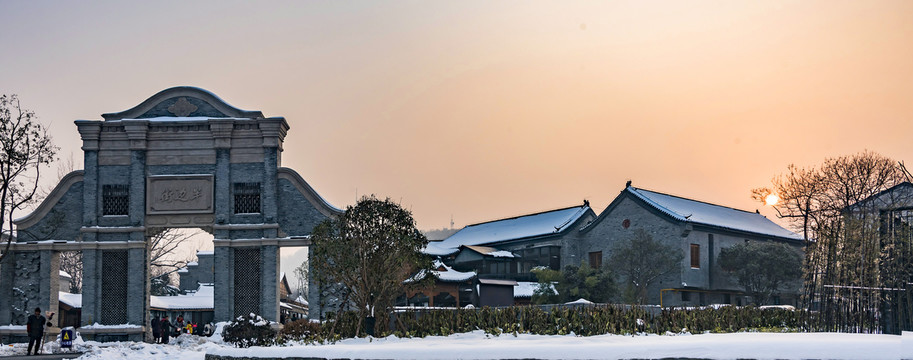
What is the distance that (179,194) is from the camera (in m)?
30.4

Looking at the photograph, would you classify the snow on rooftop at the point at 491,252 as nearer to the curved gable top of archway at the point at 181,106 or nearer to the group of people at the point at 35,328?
the curved gable top of archway at the point at 181,106

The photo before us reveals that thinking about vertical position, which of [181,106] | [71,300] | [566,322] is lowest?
[71,300]

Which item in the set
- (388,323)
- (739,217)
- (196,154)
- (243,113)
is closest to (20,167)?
(196,154)

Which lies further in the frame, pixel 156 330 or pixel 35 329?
pixel 156 330

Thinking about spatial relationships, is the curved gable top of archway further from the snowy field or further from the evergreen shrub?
the snowy field

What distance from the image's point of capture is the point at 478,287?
142 feet

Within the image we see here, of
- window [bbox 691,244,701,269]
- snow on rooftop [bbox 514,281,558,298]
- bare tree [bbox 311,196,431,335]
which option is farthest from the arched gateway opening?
window [bbox 691,244,701,269]

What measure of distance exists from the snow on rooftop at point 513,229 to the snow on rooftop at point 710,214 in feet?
17.6

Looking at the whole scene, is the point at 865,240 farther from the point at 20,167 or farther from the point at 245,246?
the point at 20,167

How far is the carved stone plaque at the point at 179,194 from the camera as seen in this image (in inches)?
1191

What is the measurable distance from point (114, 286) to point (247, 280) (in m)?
5.03

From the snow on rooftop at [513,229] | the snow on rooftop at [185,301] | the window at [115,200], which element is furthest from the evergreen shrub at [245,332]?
the snow on rooftop at [513,229]

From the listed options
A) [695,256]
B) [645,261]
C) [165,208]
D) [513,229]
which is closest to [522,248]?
[513,229]

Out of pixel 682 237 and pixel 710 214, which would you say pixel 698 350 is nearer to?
pixel 682 237
